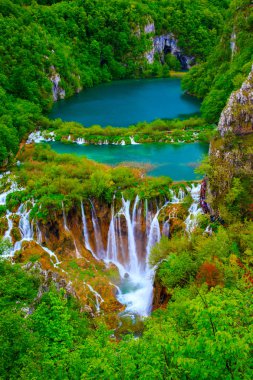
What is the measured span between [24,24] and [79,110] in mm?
16023

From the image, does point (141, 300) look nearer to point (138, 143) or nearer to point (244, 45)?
point (138, 143)

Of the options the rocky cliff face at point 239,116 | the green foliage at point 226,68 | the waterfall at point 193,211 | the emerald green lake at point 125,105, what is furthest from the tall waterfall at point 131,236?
the emerald green lake at point 125,105

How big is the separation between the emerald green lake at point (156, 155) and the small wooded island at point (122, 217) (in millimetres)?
217

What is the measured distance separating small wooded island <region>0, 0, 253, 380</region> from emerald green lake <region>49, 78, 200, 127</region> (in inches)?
11.3

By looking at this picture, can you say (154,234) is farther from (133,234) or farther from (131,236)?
(131,236)

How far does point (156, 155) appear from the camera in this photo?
35.2 m

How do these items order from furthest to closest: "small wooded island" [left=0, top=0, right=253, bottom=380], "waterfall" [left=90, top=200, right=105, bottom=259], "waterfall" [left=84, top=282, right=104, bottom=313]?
"waterfall" [left=90, top=200, right=105, bottom=259] < "waterfall" [left=84, top=282, right=104, bottom=313] < "small wooded island" [left=0, top=0, right=253, bottom=380]

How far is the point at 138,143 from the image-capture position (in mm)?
38938

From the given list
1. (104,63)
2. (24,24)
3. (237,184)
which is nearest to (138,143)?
(237,184)

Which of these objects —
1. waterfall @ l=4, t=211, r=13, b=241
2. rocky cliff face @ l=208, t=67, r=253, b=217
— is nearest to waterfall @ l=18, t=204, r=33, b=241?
waterfall @ l=4, t=211, r=13, b=241

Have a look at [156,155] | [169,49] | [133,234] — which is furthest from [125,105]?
[169,49]

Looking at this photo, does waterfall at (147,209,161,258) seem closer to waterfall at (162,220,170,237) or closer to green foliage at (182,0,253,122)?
waterfall at (162,220,170,237)

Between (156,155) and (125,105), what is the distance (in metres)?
20.2

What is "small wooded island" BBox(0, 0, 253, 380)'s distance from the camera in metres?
8.38
